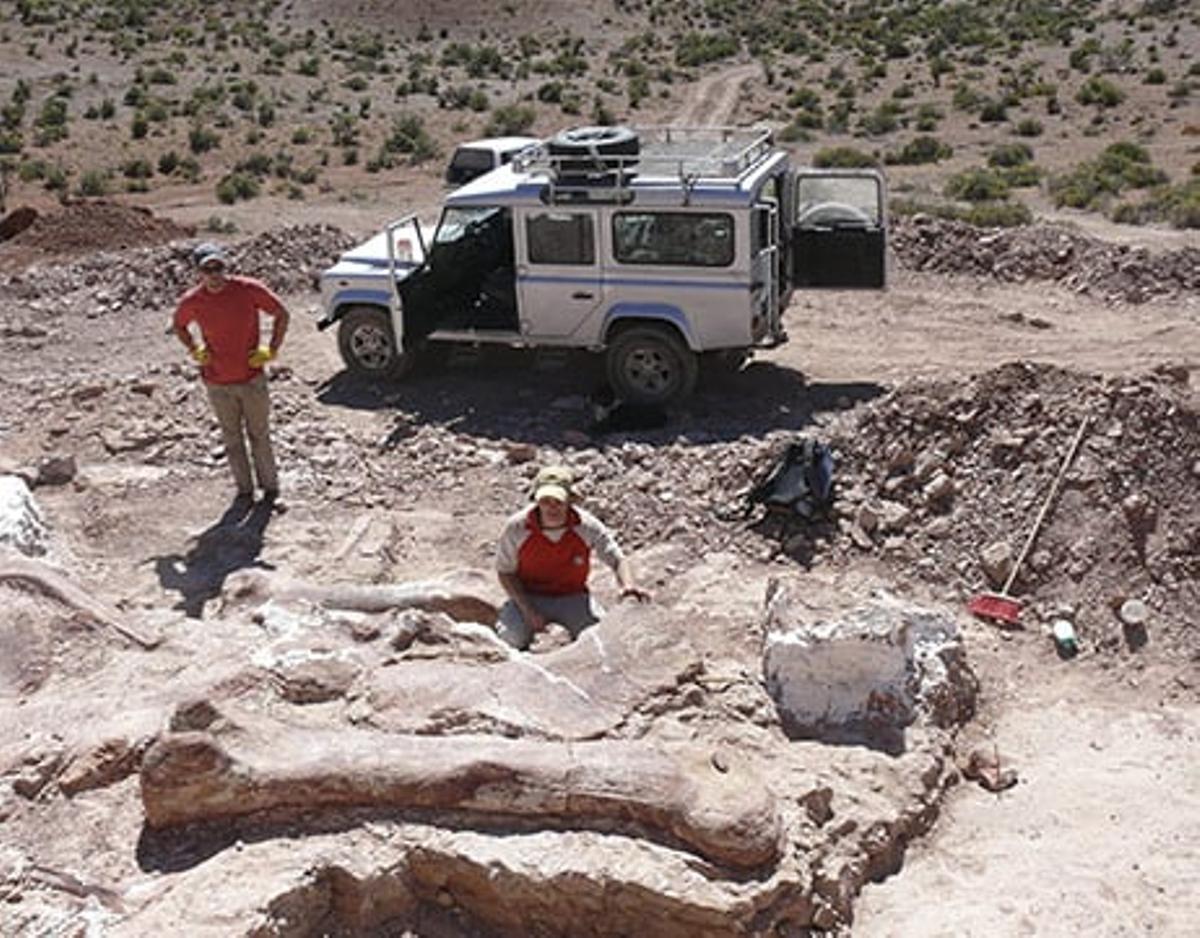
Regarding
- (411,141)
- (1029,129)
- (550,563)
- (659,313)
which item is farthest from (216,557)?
(1029,129)

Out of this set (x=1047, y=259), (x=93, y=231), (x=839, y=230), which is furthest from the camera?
(x=93, y=231)

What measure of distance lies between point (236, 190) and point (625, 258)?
18.2 m

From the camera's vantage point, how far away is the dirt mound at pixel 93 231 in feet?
73.8

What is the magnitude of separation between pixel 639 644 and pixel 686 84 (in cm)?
4249

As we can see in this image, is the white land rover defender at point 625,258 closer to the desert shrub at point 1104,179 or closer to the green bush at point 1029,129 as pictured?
the desert shrub at point 1104,179

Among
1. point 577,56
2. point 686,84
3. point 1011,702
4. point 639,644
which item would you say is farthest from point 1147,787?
point 577,56

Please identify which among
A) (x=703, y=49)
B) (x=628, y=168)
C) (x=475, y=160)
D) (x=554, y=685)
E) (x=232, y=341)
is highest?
(x=628, y=168)

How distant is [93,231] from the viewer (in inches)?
899

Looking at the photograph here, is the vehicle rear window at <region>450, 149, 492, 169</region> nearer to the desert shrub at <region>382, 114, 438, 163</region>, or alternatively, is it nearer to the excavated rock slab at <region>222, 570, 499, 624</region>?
the desert shrub at <region>382, 114, 438, 163</region>

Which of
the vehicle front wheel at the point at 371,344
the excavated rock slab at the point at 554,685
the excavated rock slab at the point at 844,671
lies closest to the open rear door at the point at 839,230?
the vehicle front wheel at the point at 371,344

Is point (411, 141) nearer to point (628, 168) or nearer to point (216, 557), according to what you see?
point (628, 168)

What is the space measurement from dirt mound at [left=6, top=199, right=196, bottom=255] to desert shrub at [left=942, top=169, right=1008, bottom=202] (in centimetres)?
1353

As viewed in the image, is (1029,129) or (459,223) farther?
(1029,129)

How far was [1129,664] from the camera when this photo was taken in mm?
10172
